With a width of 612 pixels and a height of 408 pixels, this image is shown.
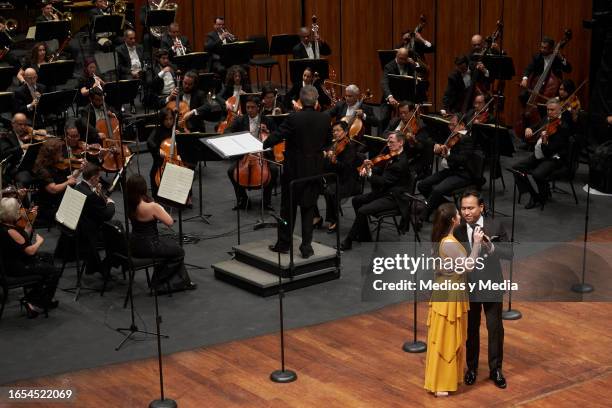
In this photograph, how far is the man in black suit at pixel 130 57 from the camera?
47.2ft

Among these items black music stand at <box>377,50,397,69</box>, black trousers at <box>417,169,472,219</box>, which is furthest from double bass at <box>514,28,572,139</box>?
black trousers at <box>417,169,472,219</box>

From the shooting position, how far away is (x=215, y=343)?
768 centimetres

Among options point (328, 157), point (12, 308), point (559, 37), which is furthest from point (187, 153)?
point (559, 37)

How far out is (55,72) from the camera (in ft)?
42.2

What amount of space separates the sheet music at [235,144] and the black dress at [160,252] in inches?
37.8

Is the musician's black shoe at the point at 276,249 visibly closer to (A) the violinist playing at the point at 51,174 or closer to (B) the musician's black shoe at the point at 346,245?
(B) the musician's black shoe at the point at 346,245

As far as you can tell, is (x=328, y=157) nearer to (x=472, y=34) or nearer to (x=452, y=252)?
(x=452, y=252)

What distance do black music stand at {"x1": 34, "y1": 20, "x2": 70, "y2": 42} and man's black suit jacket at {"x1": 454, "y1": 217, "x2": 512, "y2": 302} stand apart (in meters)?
9.36

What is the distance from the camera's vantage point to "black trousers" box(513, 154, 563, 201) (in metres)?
10.8

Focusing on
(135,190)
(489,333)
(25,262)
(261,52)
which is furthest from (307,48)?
(489,333)

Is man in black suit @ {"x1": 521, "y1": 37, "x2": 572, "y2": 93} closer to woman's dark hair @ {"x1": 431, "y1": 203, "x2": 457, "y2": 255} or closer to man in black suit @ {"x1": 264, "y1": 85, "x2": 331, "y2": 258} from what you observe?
man in black suit @ {"x1": 264, "y1": 85, "x2": 331, "y2": 258}

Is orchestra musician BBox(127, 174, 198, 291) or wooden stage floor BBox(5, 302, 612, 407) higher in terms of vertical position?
orchestra musician BBox(127, 174, 198, 291)

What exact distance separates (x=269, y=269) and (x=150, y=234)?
1144 millimetres

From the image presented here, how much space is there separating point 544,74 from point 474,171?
287 centimetres
